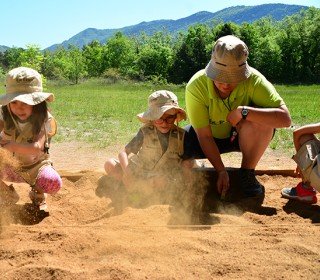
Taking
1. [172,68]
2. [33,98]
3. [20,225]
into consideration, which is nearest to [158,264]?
[20,225]

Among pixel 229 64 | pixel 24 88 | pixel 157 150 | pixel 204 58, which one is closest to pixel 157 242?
pixel 157 150

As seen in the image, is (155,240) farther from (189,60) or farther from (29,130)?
(189,60)

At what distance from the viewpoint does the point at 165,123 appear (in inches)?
151

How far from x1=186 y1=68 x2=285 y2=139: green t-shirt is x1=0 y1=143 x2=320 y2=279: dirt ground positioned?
2.31 feet

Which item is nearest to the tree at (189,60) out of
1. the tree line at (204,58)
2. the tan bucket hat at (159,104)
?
the tree line at (204,58)

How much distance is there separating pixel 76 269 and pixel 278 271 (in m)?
1.03

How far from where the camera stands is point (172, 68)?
58094 millimetres

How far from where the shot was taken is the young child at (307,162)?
3496 millimetres

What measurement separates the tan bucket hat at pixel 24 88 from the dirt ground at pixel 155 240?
82 cm

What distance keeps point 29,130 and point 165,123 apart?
1.05 m

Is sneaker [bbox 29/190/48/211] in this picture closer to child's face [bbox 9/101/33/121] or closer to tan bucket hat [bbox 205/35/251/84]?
child's face [bbox 9/101/33/121]

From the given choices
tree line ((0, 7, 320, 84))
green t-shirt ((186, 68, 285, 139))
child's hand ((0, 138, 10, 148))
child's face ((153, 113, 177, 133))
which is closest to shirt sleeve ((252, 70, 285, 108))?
green t-shirt ((186, 68, 285, 139))

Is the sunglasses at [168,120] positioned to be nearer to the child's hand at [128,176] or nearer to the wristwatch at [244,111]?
the child's hand at [128,176]

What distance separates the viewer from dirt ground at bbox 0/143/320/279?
244 cm
